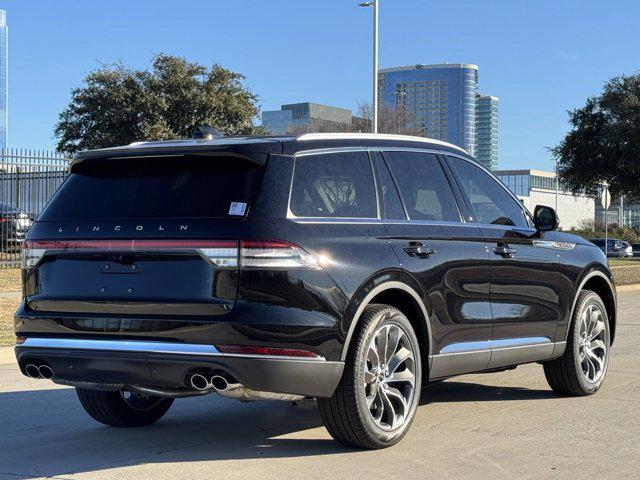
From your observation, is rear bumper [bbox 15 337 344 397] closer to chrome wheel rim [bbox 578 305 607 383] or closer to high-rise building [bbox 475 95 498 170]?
chrome wheel rim [bbox 578 305 607 383]

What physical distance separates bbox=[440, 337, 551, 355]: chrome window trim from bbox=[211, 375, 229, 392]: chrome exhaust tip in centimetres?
162

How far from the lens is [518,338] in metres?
7.11

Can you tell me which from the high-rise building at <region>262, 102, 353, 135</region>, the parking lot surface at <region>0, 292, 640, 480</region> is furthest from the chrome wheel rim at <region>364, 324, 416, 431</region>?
the high-rise building at <region>262, 102, 353, 135</region>

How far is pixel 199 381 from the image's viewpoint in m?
5.32

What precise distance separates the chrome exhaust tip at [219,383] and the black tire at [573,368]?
3.43 meters

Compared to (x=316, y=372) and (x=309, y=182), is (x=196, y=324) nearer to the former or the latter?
(x=316, y=372)

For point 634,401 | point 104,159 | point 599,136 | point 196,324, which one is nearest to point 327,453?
point 196,324

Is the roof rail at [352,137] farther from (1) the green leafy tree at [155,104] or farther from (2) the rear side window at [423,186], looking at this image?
(1) the green leafy tree at [155,104]

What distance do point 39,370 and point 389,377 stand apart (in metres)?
2.02

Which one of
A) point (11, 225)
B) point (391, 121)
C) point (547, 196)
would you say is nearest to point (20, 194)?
point (11, 225)

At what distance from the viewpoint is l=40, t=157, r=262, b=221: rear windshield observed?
549 centimetres

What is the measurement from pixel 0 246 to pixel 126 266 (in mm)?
17396

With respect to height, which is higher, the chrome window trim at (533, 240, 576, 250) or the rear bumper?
the chrome window trim at (533, 240, 576, 250)

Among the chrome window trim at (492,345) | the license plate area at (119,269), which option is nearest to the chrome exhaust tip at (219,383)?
the license plate area at (119,269)
